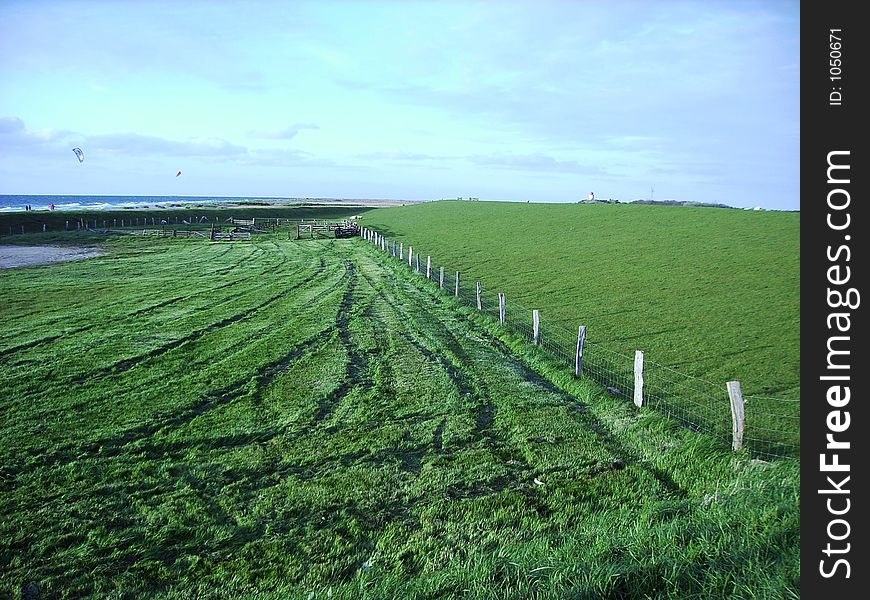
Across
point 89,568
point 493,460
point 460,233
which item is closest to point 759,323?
point 493,460

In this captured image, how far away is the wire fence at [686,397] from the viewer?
9.85 m

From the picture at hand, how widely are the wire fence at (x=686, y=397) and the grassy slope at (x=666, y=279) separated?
0.73m

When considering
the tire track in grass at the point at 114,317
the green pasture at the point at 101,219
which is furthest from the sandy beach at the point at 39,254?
the tire track in grass at the point at 114,317

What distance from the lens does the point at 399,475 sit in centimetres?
826

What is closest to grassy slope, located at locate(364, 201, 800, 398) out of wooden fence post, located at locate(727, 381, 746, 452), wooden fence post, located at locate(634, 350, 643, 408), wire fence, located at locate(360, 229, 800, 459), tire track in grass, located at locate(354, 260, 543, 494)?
wire fence, located at locate(360, 229, 800, 459)

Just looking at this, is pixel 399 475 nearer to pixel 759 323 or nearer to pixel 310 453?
pixel 310 453

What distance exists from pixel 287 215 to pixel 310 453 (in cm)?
8506

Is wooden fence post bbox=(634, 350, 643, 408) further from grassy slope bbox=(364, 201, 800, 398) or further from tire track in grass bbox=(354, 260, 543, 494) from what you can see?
grassy slope bbox=(364, 201, 800, 398)

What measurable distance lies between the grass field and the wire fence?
0.89 metres

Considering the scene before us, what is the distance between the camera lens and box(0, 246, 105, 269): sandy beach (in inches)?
1299
